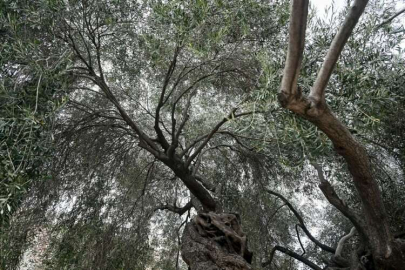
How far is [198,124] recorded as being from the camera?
20.0 feet

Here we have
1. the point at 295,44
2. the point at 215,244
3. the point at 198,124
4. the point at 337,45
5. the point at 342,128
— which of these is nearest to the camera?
the point at 295,44

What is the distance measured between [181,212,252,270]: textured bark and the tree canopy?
0.02 metres

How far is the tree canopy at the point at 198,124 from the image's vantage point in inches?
113

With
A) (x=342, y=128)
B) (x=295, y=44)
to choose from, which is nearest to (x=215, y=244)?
(x=342, y=128)

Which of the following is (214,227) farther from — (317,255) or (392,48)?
(317,255)

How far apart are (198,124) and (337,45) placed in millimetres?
3828

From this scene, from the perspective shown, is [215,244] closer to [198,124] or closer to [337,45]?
[337,45]

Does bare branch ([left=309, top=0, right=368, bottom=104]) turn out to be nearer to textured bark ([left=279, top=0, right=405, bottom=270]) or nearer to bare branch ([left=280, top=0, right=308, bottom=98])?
textured bark ([left=279, top=0, right=405, bottom=270])

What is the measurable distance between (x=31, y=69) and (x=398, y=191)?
493 centimetres

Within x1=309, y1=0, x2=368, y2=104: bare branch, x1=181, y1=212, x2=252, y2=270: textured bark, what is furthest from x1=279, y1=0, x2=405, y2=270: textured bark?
x1=181, y1=212, x2=252, y2=270: textured bark

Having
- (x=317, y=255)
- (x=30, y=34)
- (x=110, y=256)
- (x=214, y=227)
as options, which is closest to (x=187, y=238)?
(x=214, y=227)

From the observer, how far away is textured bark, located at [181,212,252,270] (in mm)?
3615

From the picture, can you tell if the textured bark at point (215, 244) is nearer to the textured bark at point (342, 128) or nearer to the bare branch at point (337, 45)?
the textured bark at point (342, 128)

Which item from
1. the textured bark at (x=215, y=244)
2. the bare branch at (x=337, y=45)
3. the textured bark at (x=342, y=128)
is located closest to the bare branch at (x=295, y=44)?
the textured bark at (x=342, y=128)
